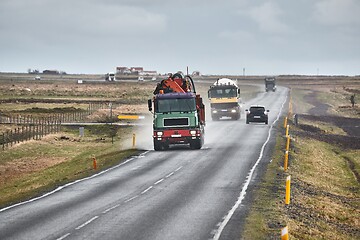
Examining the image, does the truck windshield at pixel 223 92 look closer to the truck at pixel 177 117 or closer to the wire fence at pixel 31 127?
the wire fence at pixel 31 127

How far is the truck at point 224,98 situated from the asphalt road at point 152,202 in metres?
29.6

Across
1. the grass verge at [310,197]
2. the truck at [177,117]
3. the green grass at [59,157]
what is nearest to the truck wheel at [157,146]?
the truck at [177,117]

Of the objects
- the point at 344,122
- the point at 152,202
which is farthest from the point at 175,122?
the point at 344,122

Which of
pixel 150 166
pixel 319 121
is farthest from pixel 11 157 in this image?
pixel 319 121

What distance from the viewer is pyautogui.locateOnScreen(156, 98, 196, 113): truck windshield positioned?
4238 cm

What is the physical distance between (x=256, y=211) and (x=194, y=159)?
53.7 ft

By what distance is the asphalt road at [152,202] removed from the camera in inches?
803

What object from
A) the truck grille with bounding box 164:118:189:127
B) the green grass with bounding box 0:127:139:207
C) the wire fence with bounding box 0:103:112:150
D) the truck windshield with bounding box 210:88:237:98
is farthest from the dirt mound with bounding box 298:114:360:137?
the truck grille with bounding box 164:118:189:127

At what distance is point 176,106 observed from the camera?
139 ft

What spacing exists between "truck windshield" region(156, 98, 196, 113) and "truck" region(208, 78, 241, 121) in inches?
1200

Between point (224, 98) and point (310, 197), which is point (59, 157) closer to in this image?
point (310, 197)

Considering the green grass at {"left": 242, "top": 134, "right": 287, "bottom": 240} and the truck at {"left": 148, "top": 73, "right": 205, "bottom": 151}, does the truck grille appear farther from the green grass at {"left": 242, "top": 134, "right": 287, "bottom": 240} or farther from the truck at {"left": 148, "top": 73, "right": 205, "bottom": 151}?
the green grass at {"left": 242, "top": 134, "right": 287, "bottom": 240}

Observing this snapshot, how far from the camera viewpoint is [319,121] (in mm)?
84688

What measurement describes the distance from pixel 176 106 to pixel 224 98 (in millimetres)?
31345
